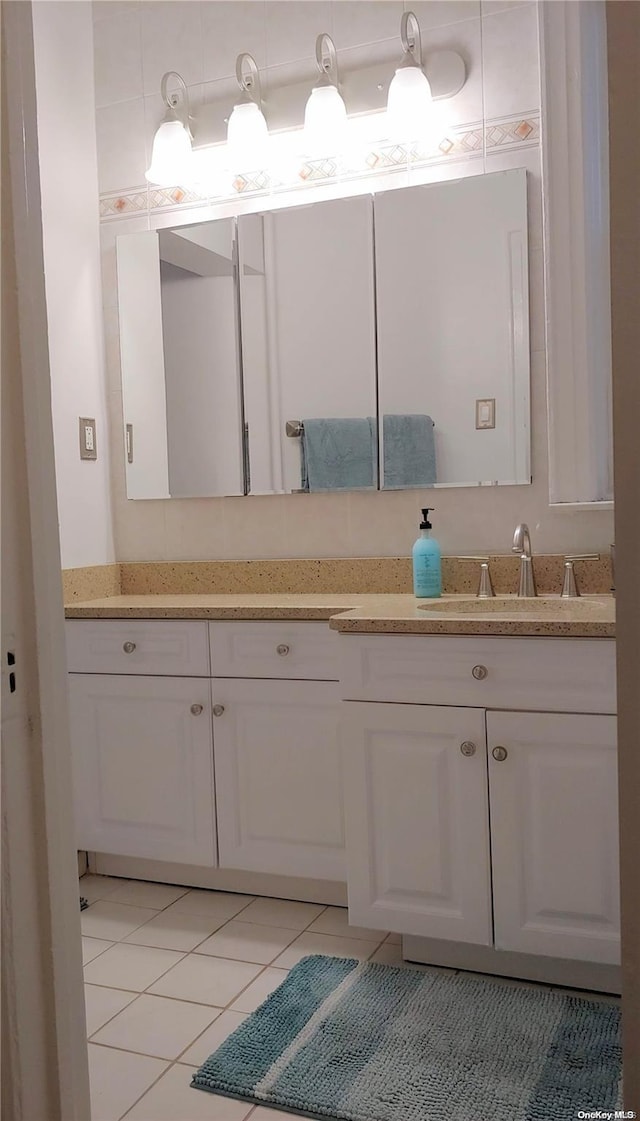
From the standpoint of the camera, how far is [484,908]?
1948 millimetres

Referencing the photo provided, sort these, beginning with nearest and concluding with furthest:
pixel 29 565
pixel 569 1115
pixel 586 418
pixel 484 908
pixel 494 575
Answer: pixel 29 565
pixel 569 1115
pixel 484 908
pixel 586 418
pixel 494 575

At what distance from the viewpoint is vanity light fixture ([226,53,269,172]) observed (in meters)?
2.63

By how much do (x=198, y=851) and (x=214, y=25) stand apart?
2.45 m

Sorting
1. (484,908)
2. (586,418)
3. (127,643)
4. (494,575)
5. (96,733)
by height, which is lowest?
(484,908)

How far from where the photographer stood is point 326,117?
8.31 feet

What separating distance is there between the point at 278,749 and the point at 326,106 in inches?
69.8

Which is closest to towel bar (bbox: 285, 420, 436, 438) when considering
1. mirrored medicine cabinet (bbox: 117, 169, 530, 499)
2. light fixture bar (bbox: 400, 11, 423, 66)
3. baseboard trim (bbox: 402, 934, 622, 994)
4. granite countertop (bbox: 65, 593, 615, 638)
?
mirrored medicine cabinet (bbox: 117, 169, 530, 499)

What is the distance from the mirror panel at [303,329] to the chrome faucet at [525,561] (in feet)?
1.48

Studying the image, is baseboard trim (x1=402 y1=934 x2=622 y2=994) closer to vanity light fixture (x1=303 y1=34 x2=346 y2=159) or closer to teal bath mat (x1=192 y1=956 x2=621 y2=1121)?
teal bath mat (x1=192 y1=956 x2=621 y2=1121)

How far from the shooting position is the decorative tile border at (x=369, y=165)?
242 cm

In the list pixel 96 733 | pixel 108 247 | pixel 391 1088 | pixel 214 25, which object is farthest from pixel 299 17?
pixel 391 1088

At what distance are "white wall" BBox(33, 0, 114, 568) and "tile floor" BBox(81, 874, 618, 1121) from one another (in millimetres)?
1052

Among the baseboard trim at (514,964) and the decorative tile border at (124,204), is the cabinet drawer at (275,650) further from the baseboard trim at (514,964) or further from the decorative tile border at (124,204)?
the decorative tile border at (124,204)

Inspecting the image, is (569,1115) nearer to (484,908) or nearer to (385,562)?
(484,908)
